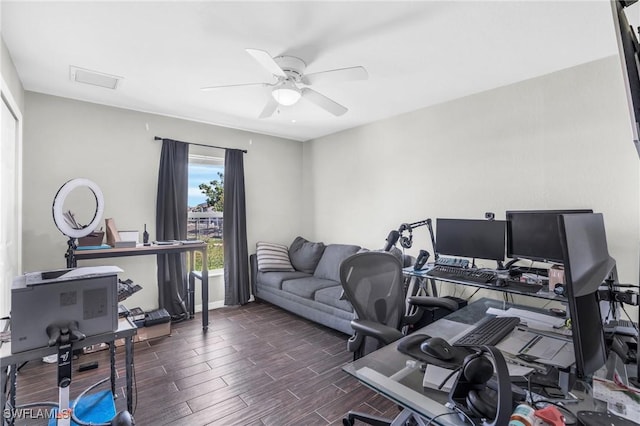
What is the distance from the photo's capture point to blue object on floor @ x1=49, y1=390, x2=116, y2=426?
1988 millimetres

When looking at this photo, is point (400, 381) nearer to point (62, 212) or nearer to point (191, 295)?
point (62, 212)

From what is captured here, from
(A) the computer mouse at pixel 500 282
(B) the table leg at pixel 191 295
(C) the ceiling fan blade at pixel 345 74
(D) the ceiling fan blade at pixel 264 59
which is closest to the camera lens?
(D) the ceiling fan blade at pixel 264 59

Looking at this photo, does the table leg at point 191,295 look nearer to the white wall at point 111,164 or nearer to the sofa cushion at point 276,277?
the white wall at point 111,164

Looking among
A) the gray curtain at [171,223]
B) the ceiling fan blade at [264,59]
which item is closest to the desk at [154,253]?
the gray curtain at [171,223]

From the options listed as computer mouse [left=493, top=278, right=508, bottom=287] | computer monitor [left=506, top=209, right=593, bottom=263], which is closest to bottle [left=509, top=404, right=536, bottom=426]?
computer mouse [left=493, top=278, right=508, bottom=287]

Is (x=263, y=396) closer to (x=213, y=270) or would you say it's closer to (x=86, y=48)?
(x=213, y=270)

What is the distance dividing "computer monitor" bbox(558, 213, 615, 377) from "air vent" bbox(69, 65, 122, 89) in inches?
137

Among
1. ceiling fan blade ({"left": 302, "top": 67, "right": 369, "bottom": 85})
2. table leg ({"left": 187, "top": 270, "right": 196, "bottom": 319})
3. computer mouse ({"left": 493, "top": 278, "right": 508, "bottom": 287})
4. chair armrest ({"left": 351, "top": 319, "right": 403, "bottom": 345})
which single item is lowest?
table leg ({"left": 187, "top": 270, "right": 196, "bottom": 319})

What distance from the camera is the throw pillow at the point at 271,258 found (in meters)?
4.46

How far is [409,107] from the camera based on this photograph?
3539mm

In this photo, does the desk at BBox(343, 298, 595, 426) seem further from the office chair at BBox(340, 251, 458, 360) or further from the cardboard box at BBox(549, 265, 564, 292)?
the cardboard box at BBox(549, 265, 564, 292)

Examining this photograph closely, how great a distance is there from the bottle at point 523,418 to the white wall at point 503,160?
96.3 inches

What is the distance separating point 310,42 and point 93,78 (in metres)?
2.13

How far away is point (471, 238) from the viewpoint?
280cm
